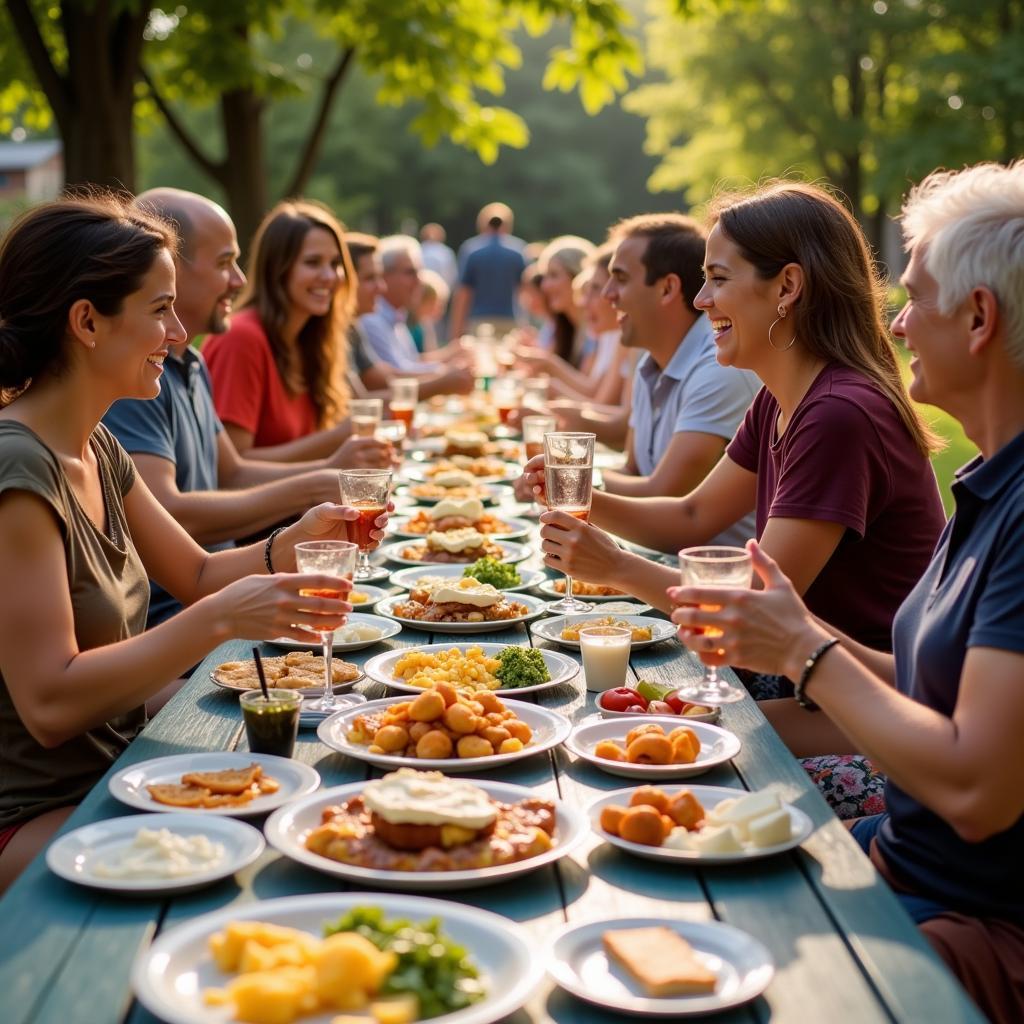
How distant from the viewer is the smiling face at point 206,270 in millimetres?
4828

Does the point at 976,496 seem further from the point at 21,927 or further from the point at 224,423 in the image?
the point at 224,423

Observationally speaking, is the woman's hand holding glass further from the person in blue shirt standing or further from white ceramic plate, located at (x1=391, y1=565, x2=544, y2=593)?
the person in blue shirt standing

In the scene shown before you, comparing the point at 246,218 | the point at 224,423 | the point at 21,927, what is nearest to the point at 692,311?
the point at 224,423

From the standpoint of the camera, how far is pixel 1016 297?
216 cm

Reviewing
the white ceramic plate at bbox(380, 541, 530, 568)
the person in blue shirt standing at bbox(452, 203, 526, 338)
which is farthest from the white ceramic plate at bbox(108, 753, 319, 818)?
the person in blue shirt standing at bbox(452, 203, 526, 338)

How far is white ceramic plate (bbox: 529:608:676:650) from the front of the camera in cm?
312

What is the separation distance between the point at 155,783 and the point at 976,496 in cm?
143

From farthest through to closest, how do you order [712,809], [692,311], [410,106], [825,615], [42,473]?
[410,106]
[692,311]
[825,615]
[42,473]
[712,809]

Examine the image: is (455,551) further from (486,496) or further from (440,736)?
(440,736)

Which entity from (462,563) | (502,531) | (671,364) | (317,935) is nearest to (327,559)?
(317,935)

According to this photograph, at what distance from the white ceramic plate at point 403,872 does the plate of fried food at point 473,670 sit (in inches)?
22.1

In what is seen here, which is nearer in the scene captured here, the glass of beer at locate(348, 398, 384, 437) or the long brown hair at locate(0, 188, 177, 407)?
the long brown hair at locate(0, 188, 177, 407)

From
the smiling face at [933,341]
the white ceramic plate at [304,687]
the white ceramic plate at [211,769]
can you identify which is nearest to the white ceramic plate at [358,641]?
the white ceramic plate at [304,687]

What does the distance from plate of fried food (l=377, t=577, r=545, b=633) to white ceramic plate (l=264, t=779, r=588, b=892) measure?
1.12 meters
